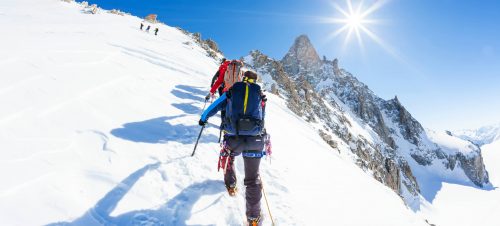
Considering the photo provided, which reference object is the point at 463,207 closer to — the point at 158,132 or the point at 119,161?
the point at 158,132

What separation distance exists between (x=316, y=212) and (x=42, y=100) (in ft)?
21.3

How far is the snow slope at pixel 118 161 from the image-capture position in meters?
4.80

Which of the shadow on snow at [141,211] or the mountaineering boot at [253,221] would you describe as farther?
the mountaineering boot at [253,221]

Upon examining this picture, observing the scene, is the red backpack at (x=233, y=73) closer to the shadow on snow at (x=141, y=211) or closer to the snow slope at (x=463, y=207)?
the shadow on snow at (x=141, y=211)

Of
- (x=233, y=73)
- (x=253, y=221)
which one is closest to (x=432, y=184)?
(x=233, y=73)

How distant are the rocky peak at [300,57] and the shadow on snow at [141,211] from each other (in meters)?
171

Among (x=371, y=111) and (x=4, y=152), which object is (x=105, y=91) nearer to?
(x=4, y=152)

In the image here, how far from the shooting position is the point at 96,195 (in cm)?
500

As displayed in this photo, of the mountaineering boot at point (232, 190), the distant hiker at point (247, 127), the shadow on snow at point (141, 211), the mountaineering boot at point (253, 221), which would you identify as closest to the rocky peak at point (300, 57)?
the mountaineering boot at point (232, 190)

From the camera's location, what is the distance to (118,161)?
6.13m

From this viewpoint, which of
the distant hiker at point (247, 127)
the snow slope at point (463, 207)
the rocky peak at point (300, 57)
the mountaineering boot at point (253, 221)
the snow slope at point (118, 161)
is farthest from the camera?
the rocky peak at point (300, 57)

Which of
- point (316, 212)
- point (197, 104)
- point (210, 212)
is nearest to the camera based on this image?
point (210, 212)

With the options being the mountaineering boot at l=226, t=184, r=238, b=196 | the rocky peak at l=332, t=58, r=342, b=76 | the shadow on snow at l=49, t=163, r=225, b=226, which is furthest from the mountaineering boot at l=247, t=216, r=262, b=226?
the rocky peak at l=332, t=58, r=342, b=76

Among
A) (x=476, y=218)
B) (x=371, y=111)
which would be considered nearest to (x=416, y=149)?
(x=371, y=111)
